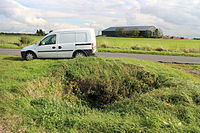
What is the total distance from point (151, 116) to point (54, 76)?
13.8 feet

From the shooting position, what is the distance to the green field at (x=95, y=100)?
3.45 m

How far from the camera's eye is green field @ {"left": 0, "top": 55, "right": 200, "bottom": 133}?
345cm

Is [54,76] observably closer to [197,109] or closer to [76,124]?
[76,124]

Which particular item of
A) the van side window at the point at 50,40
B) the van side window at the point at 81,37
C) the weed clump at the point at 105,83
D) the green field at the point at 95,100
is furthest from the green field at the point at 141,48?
the green field at the point at 95,100

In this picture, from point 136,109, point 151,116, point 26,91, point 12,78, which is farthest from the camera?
point 12,78

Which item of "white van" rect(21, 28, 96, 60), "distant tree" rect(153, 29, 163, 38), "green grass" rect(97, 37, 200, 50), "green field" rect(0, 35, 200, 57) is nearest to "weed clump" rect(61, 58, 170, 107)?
"white van" rect(21, 28, 96, 60)

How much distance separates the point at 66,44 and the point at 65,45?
0.30 feet

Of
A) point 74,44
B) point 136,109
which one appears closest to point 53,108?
point 136,109

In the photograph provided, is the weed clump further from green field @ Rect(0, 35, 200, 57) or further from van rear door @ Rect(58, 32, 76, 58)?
green field @ Rect(0, 35, 200, 57)

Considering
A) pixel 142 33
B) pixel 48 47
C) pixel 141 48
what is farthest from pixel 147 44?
pixel 142 33

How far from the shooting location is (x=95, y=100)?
6684 millimetres

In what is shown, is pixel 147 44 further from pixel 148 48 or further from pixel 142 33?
pixel 142 33

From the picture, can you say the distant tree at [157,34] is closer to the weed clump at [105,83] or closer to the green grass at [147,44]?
the green grass at [147,44]

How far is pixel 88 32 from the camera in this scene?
1080 cm
